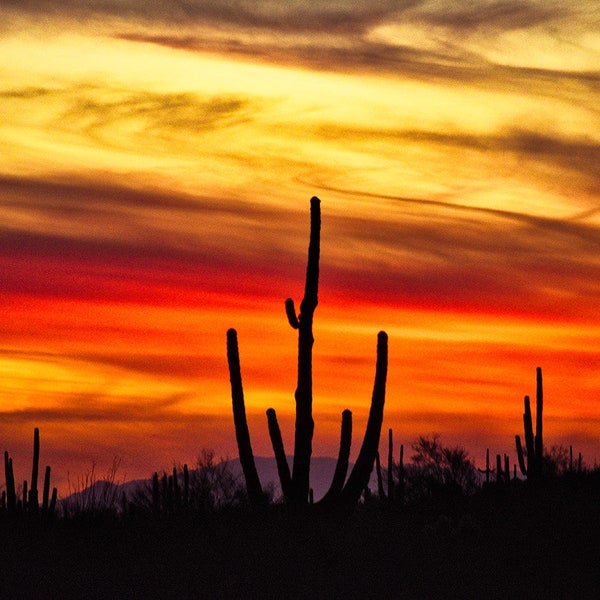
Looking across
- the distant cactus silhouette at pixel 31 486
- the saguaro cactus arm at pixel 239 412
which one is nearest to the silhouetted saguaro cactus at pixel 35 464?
the distant cactus silhouette at pixel 31 486

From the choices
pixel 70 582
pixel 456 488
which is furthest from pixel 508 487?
pixel 70 582

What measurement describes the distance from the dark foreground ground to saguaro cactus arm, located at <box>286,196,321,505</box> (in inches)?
44.8

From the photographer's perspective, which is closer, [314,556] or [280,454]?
[314,556]

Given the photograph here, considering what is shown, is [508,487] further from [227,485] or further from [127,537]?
[227,485]

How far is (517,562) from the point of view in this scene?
18.7 meters

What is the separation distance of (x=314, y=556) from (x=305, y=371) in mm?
4219

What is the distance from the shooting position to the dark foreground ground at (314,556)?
58.0ft

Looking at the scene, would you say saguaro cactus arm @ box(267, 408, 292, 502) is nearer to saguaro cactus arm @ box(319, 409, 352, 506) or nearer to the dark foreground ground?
saguaro cactus arm @ box(319, 409, 352, 506)

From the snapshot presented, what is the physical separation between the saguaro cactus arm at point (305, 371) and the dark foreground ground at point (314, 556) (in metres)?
1.14

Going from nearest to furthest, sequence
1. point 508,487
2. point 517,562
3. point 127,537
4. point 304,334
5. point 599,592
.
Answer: point 599,592
point 517,562
point 127,537
point 304,334
point 508,487

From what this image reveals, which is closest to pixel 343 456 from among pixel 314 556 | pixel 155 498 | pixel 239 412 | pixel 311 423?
pixel 311 423

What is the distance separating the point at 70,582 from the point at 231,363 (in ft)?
20.9

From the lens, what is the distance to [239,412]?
23.1m

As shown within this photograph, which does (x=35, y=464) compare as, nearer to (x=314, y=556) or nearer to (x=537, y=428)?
(x=537, y=428)
